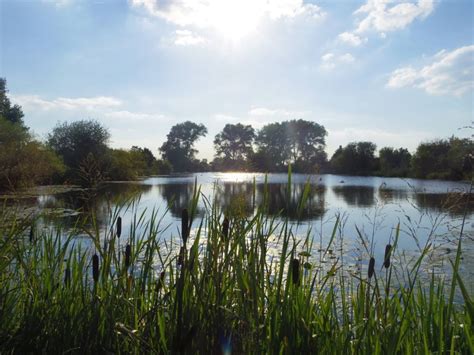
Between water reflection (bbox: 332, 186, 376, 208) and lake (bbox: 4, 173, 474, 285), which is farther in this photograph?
water reflection (bbox: 332, 186, 376, 208)

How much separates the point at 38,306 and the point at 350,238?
10.7 metres

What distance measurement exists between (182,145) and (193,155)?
4.16 m

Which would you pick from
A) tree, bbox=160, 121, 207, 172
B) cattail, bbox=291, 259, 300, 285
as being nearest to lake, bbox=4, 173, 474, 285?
cattail, bbox=291, 259, 300, 285

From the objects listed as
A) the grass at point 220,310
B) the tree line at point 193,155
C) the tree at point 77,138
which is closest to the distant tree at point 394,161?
the tree line at point 193,155

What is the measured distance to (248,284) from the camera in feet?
6.07

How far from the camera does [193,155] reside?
104 metres

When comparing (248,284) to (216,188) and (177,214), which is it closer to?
(216,188)

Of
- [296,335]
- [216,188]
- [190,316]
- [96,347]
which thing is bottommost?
[96,347]

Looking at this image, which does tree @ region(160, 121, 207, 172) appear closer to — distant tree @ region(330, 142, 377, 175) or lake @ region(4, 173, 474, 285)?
distant tree @ region(330, 142, 377, 175)

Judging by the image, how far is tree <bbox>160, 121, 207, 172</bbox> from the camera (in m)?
101

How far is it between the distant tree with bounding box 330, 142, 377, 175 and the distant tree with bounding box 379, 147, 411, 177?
206cm

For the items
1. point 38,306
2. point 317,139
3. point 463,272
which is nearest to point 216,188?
point 38,306

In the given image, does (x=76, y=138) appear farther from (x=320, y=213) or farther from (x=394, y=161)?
(x=394, y=161)

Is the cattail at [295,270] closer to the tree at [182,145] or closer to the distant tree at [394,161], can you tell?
the distant tree at [394,161]
